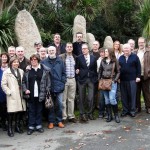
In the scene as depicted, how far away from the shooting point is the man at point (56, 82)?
8641mm

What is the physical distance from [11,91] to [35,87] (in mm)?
543

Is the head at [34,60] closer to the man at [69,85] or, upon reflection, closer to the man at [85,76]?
the man at [69,85]

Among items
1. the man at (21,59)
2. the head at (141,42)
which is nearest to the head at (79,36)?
the head at (141,42)

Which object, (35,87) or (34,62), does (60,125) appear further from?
(34,62)

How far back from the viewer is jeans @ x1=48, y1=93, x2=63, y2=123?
28.7 feet

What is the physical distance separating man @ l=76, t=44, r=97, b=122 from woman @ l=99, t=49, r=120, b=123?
0.23 meters

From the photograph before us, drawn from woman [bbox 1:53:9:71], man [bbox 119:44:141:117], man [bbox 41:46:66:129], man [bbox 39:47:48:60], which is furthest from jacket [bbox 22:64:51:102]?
man [bbox 119:44:141:117]

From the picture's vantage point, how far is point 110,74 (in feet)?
29.7

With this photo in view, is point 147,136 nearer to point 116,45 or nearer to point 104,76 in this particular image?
point 104,76

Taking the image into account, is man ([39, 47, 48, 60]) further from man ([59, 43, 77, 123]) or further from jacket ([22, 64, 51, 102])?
jacket ([22, 64, 51, 102])

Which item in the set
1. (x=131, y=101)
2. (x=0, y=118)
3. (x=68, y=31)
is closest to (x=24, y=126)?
(x=0, y=118)

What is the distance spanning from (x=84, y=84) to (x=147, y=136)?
2.17 meters

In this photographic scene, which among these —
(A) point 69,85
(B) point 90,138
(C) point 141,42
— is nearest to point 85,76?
(A) point 69,85

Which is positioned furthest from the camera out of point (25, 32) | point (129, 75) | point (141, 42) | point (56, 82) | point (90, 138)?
point (25, 32)
